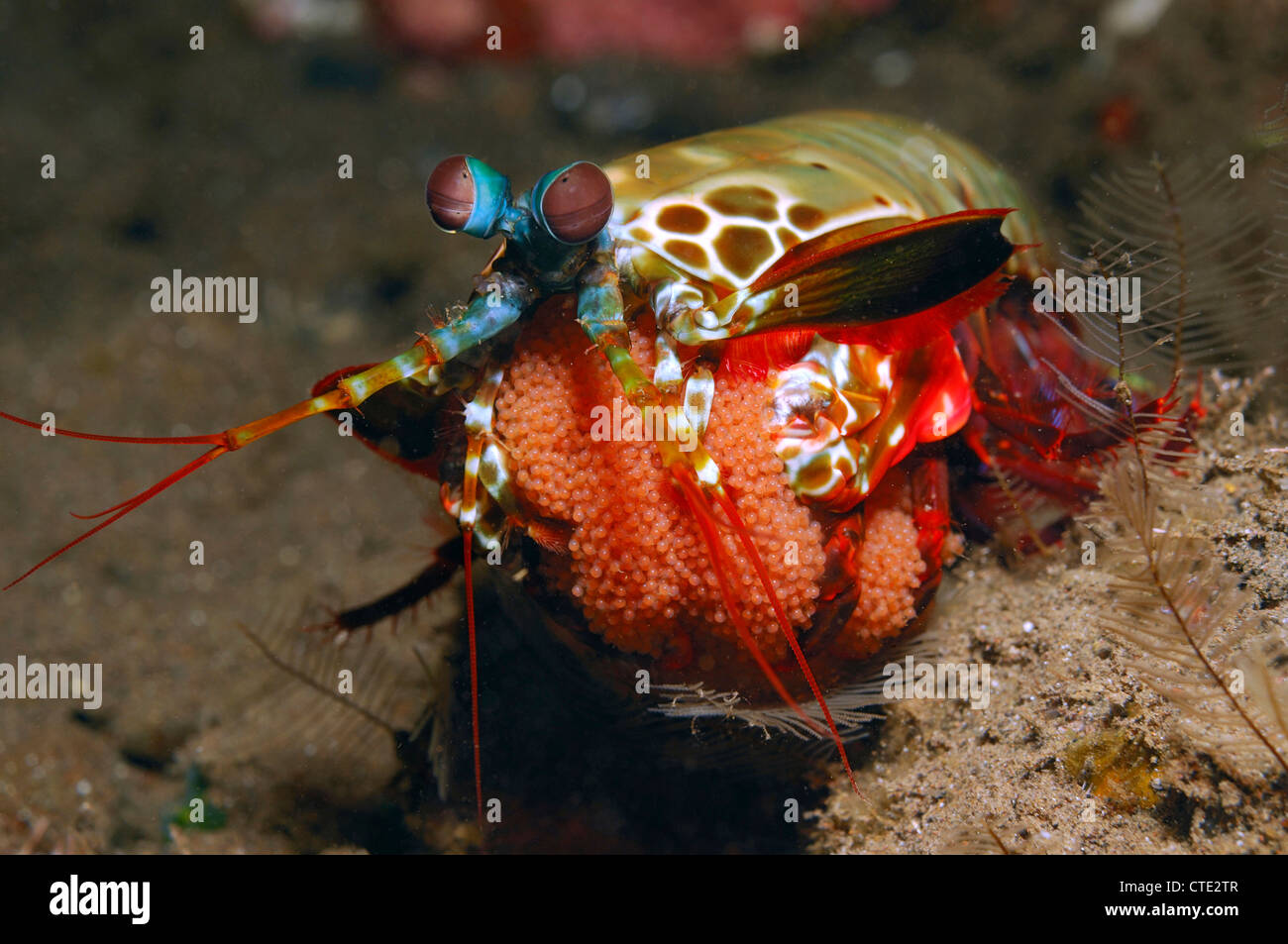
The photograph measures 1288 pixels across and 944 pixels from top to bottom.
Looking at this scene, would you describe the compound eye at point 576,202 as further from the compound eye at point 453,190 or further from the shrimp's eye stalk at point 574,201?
the compound eye at point 453,190

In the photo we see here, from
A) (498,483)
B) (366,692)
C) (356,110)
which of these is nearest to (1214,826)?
(498,483)

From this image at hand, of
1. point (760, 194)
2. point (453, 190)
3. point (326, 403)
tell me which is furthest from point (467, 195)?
point (760, 194)

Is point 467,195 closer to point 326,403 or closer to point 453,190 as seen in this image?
point 453,190

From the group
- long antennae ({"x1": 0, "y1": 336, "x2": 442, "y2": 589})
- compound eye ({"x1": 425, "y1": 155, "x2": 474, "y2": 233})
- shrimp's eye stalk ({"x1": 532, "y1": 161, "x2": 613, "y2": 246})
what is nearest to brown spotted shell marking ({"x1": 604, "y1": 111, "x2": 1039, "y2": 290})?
shrimp's eye stalk ({"x1": 532, "y1": 161, "x2": 613, "y2": 246})

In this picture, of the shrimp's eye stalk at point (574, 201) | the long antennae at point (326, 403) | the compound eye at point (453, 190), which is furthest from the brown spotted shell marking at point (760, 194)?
the long antennae at point (326, 403)

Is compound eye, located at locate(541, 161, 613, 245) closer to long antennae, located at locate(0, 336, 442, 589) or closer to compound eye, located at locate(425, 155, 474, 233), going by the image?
compound eye, located at locate(425, 155, 474, 233)

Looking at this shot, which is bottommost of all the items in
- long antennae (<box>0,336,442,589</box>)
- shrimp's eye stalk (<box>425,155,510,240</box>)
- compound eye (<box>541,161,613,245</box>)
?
long antennae (<box>0,336,442,589</box>)
